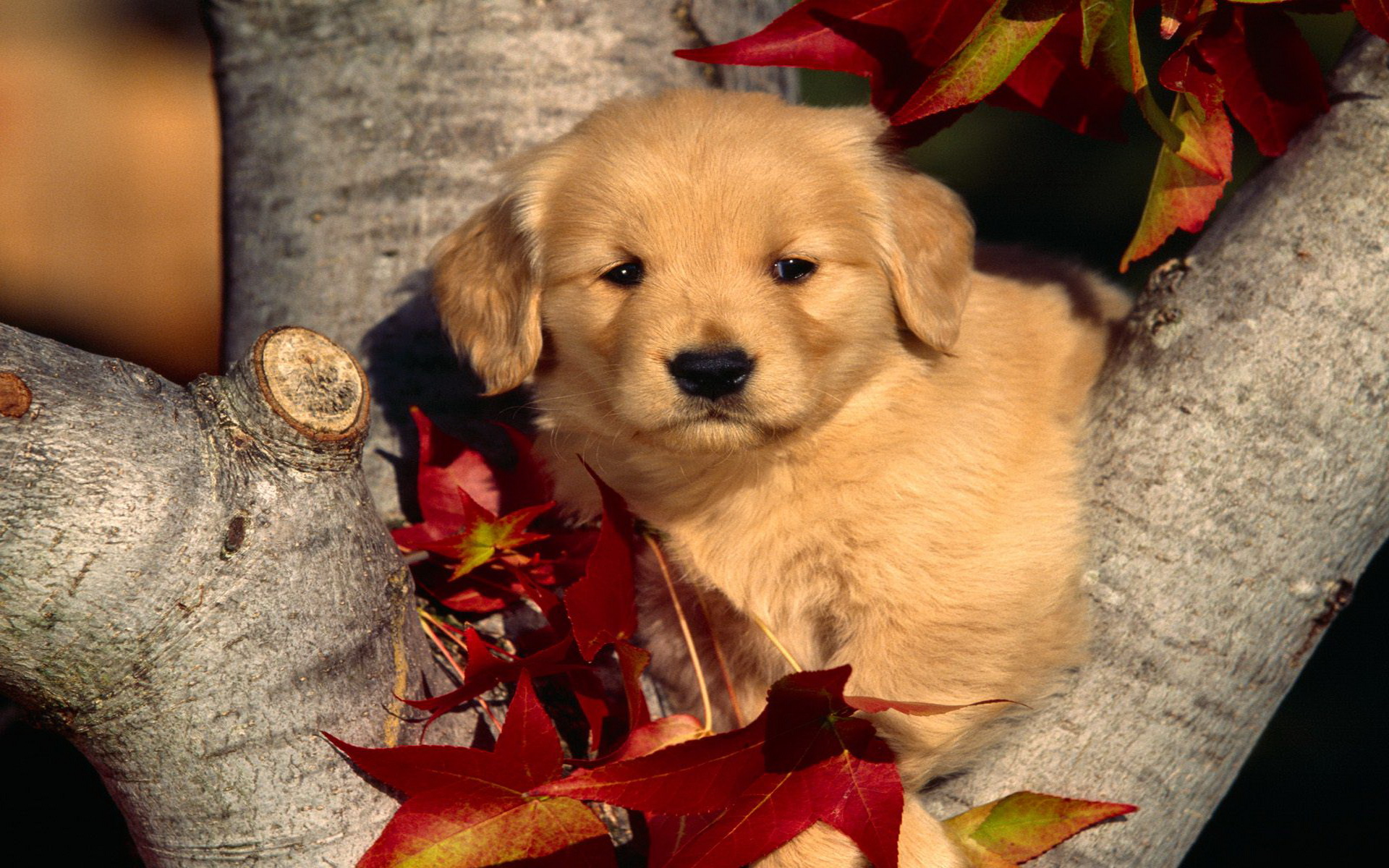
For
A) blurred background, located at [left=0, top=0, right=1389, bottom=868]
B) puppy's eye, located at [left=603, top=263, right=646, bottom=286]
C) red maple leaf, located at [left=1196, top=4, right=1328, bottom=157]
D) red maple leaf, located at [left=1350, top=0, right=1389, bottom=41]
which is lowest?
blurred background, located at [left=0, top=0, right=1389, bottom=868]

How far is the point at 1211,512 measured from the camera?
1.97 m

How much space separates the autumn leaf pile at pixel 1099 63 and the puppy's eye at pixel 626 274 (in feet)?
1.40

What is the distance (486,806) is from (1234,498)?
4.34 feet

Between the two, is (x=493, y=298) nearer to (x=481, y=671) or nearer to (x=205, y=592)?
(x=481, y=671)

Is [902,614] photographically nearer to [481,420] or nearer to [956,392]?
[956,392]

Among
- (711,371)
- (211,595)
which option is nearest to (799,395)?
(711,371)

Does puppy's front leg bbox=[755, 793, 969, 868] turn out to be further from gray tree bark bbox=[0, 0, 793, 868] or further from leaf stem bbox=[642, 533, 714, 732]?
gray tree bark bbox=[0, 0, 793, 868]

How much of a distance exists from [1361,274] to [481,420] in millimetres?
1777

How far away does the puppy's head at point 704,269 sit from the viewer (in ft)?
6.89

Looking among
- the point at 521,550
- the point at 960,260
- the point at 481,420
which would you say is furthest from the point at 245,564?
the point at 960,260

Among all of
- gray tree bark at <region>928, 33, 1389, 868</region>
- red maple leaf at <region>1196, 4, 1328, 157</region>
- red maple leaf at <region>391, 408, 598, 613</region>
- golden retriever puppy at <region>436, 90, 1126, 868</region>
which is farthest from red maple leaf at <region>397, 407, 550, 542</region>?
red maple leaf at <region>1196, 4, 1328, 157</region>

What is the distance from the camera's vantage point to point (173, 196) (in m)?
7.47

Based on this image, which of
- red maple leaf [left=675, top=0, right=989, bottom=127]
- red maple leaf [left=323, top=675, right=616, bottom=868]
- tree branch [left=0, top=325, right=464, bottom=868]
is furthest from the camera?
red maple leaf [left=675, top=0, right=989, bottom=127]

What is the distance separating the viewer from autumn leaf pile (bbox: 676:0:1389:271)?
187 cm
